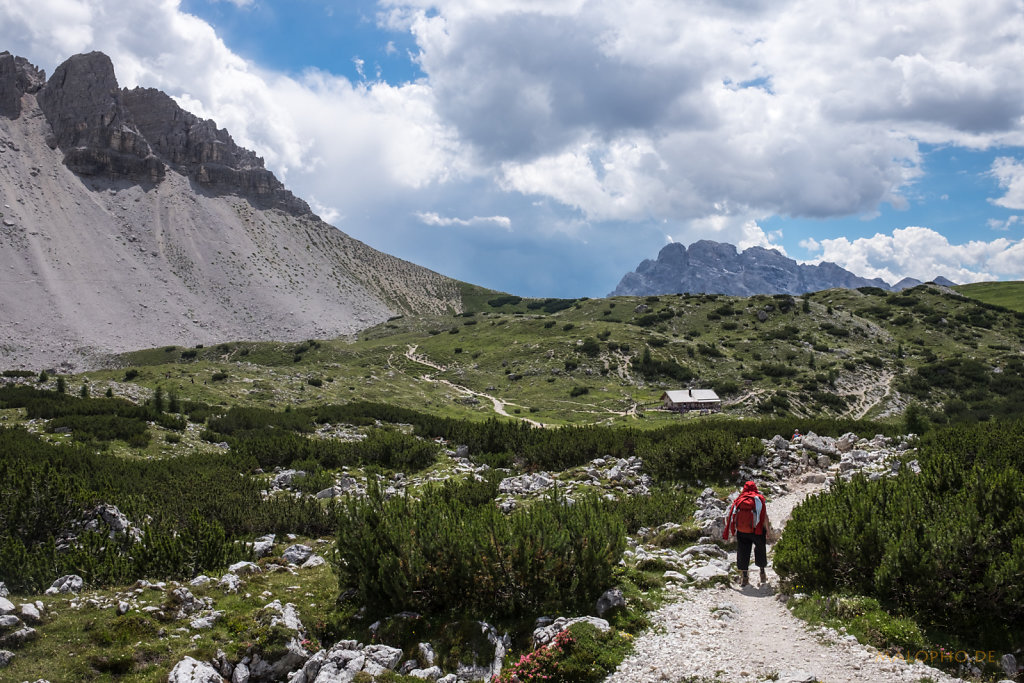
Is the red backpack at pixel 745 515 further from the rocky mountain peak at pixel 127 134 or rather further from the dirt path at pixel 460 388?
the rocky mountain peak at pixel 127 134

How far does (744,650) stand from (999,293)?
184372mm

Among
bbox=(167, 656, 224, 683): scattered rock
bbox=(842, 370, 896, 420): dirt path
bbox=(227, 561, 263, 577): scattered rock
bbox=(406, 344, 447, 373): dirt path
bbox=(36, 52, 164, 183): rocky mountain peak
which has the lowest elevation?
bbox=(167, 656, 224, 683): scattered rock

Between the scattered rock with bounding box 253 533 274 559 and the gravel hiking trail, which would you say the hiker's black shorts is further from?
the scattered rock with bounding box 253 533 274 559

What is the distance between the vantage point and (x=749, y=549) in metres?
12.1

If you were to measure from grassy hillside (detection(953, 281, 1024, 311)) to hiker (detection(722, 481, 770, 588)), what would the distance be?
494 feet

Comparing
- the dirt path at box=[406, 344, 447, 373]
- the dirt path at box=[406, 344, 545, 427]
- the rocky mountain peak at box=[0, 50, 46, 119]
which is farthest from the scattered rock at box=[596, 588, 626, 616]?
the rocky mountain peak at box=[0, 50, 46, 119]

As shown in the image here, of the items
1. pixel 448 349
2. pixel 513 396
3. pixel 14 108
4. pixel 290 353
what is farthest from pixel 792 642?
pixel 14 108

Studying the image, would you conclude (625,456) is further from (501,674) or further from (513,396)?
(513,396)

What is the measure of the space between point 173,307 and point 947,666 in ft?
430

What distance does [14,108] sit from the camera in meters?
129

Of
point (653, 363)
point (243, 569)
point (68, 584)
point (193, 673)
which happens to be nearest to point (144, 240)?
point (653, 363)

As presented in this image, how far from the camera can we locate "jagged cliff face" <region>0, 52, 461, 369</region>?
99.5 metres

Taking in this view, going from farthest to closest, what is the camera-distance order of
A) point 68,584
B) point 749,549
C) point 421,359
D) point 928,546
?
1. point 421,359
2. point 749,549
3. point 68,584
4. point 928,546

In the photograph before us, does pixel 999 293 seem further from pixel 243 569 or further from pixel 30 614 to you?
pixel 30 614
